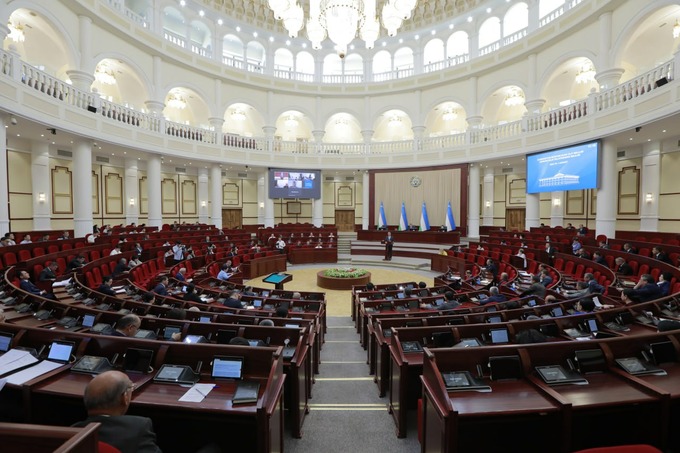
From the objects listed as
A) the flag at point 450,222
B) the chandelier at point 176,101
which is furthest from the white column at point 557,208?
the chandelier at point 176,101

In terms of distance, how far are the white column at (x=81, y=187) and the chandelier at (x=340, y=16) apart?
8811 millimetres

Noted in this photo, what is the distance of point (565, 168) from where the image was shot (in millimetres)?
12648

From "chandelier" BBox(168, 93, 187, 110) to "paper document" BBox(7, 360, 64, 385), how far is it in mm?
19634

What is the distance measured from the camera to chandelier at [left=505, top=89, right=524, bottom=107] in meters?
18.2

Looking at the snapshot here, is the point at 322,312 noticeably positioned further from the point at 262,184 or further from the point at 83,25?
the point at 262,184

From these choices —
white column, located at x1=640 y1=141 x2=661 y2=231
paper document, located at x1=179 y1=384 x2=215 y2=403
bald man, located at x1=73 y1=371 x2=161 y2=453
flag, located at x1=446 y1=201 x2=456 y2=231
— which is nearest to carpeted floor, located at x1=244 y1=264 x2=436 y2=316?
flag, located at x1=446 y1=201 x2=456 y2=231

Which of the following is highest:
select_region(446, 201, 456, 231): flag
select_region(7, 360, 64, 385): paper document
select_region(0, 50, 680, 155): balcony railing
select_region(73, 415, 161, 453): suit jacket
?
select_region(0, 50, 680, 155): balcony railing

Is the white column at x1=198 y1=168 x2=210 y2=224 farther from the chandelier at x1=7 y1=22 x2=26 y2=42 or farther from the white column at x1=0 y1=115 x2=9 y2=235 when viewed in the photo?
the white column at x1=0 y1=115 x2=9 y2=235

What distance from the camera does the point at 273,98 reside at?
19.7 m

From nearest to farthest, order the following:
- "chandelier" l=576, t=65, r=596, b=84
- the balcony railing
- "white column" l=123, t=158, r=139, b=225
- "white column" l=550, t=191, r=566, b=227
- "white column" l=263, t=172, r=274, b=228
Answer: the balcony railing → "chandelier" l=576, t=65, r=596, b=84 → "white column" l=123, t=158, r=139, b=225 → "white column" l=550, t=191, r=566, b=227 → "white column" l=263, t=172, r=274, b=228

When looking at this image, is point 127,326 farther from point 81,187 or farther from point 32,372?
point 81,187

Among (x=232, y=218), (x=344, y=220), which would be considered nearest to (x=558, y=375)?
(x=344, y=220)

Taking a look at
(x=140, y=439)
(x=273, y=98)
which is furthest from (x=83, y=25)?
(x=140, y=439)

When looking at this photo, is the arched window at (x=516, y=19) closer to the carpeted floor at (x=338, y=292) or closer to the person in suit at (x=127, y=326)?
the carpeted floor at (x=338, y=292)
